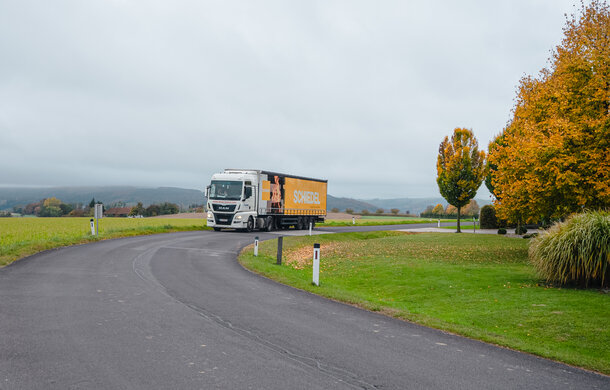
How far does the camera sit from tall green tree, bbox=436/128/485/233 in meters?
35.9

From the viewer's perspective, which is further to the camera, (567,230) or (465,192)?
(465,192)

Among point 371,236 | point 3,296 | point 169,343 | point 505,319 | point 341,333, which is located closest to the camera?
point 169,343

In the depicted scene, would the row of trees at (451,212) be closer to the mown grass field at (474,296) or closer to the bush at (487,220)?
the bush at (487,220)

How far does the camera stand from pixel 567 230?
38.8ft

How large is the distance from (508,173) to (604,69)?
485 centimetres

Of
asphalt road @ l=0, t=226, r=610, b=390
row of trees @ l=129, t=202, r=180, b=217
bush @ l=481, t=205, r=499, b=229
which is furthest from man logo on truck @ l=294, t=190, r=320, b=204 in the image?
row of trees @ l=129, t=202, r=180, b=217

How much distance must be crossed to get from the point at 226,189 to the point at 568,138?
21.0 metres

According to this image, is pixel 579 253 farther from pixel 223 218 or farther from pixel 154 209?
pixel 154 209

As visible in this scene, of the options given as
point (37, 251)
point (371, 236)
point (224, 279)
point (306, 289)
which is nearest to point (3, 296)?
point (224, 279)

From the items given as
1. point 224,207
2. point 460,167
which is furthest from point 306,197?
point 460,167

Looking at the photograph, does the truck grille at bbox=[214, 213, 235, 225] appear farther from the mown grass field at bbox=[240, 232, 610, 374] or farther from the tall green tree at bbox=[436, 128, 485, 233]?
the tall green tree at bbox=[436, 128, 485, 233]

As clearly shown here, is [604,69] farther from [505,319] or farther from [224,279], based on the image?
[224,279]

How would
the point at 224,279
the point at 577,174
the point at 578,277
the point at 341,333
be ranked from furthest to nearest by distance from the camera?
the point at 577,174 < the point at 224,279 < the point at 578,277 < the point at 341,333

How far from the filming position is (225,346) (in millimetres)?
6238
